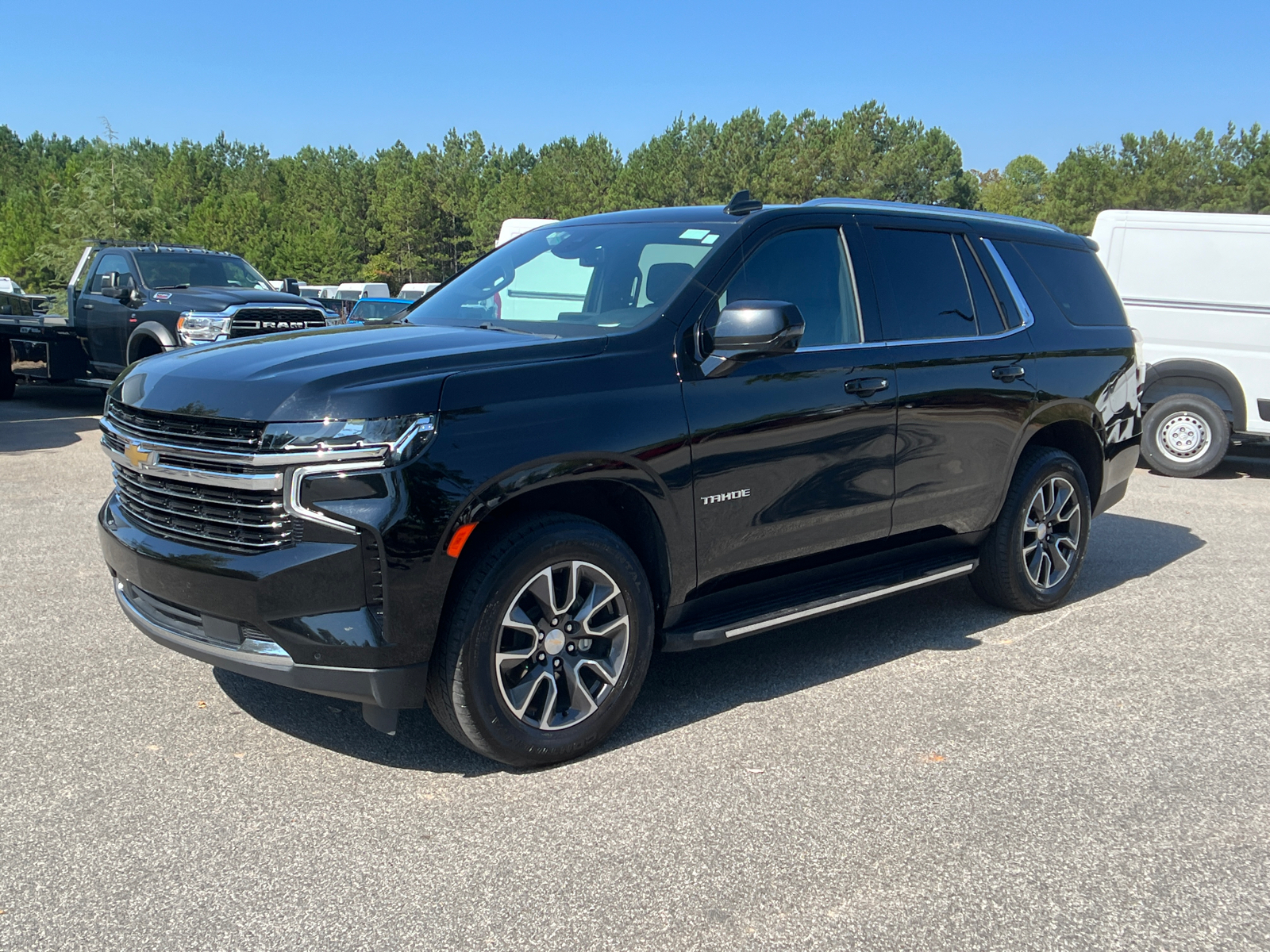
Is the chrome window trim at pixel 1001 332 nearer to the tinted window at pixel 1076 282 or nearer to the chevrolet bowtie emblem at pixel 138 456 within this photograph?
the tinted window at pixel 1076 282

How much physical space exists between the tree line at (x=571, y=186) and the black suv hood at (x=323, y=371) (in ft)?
208

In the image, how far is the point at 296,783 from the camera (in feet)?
12.0

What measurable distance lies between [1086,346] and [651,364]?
303 centimetres

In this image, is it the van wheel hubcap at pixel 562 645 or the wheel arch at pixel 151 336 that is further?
the wheel arch at pixel 151 336

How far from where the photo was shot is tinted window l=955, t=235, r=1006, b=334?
534cm

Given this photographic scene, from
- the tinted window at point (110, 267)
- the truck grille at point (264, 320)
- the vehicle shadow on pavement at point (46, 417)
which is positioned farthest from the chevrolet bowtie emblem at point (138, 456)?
the tinted window at point (110, 267)

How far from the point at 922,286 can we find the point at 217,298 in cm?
970

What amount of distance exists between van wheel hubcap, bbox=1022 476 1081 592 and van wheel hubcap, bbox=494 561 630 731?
2679 mm

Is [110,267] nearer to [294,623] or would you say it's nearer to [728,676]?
[728,676]

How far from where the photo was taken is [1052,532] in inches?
230

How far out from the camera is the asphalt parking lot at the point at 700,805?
2891mm

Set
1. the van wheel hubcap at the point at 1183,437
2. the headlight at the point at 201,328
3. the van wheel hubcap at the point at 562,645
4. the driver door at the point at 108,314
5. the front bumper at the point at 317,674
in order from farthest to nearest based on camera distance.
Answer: the driver door at the point at 108,314, the headlight at the point at 201,328, the van wheel hubcap at the point at 1183,437, the van wheel hubcap at the point at 562,645, the front bumper at the point at 317,674

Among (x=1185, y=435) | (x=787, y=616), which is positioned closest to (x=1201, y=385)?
(x=1185, y=435)

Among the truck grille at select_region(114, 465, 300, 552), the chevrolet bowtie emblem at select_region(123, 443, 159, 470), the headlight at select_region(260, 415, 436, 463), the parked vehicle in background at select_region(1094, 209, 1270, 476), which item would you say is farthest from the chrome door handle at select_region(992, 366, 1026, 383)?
the parked vehicle in background at select_region(1094, 209, 1270, 476)
